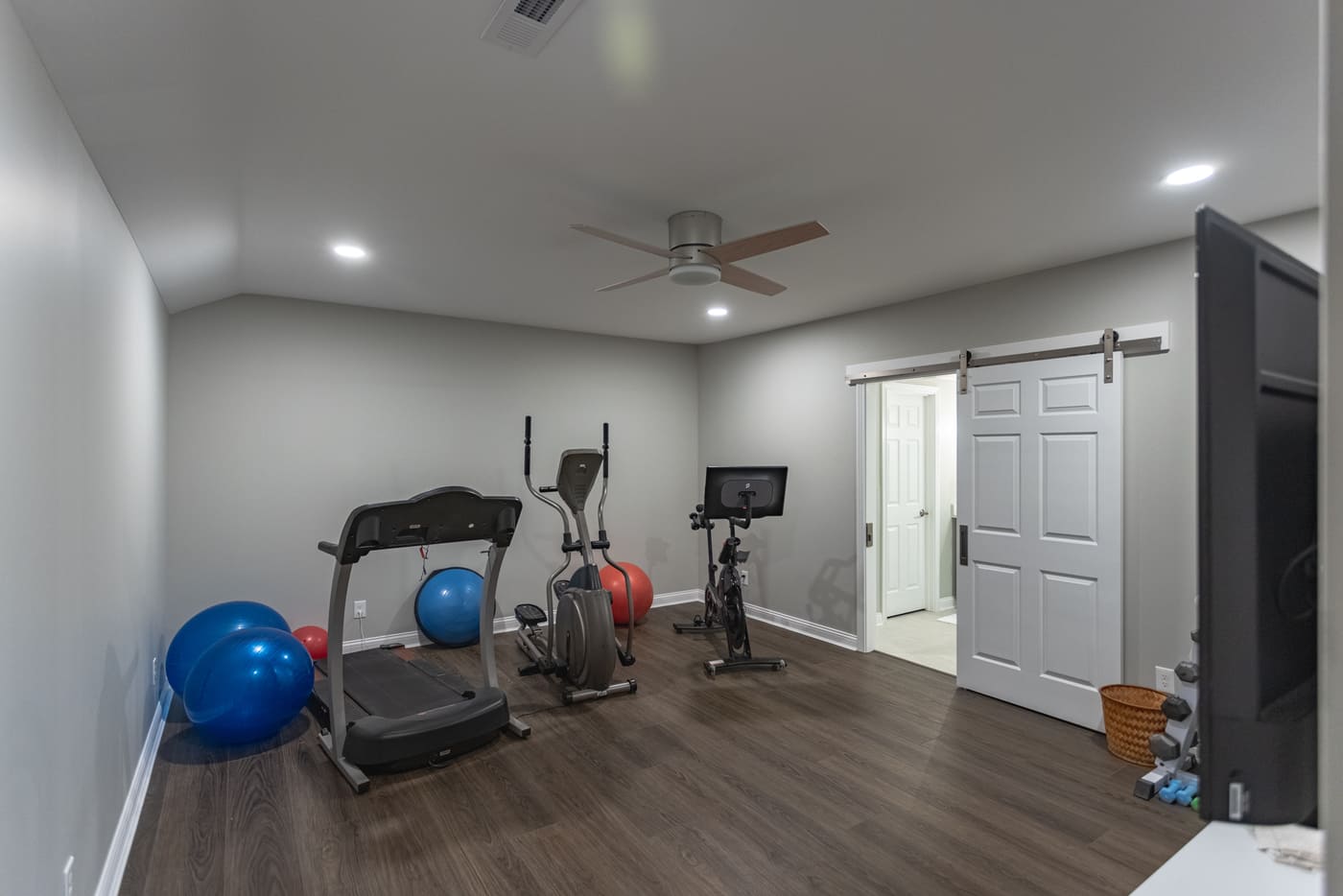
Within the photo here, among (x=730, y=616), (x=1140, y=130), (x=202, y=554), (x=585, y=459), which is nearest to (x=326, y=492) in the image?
(x=202, y=554)

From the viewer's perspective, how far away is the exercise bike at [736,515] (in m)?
4.69

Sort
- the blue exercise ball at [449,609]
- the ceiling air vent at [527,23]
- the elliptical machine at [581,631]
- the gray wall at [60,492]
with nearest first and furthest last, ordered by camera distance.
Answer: the gray wall at [60,492] → the ceiling air vent at [527,23] → the elliptical machine at [581,631] → the blue exercise ball at [449,609]

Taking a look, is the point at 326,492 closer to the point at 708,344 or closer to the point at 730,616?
the point at 730,616

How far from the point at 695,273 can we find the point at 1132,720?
116 inches

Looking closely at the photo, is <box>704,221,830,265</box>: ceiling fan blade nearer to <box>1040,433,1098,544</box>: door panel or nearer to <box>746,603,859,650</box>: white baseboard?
<box>1040,433,1098,544</box>: door panel

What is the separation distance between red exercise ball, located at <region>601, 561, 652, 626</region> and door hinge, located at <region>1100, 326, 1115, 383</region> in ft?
11.4

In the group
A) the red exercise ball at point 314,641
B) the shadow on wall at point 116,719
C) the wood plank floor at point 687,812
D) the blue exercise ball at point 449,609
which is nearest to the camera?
the shadow on wall at point 116,719

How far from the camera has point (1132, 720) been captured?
129 inches

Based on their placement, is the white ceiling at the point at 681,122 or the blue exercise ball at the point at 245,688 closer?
the white ceiling at the point at 681,122

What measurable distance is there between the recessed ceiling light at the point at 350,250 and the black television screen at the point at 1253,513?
3.67 m

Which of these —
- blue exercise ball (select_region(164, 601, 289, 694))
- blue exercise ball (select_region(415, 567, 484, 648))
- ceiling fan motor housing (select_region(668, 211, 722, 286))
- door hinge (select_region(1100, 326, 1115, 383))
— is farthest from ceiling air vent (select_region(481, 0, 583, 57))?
blue exercise ball (select_region(415, 567, 484, 648))

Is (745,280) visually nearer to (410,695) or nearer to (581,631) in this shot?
Answer: (581,631)

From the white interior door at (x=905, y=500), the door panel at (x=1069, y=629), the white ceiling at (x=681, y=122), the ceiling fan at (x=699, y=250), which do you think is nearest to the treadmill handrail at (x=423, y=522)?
the white ceiling at (x=681, y=122)

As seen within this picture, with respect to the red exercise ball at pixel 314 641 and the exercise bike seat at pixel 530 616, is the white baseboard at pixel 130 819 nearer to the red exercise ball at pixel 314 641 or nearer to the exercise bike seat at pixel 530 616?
the red exercise ball at pixel 314 641
